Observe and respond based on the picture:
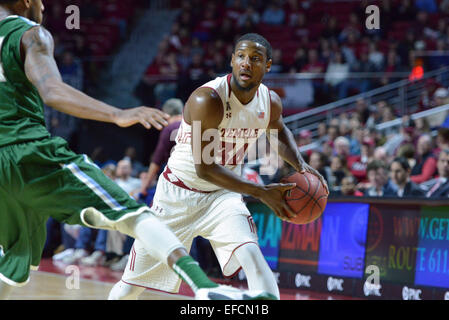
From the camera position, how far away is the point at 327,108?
12078 mm

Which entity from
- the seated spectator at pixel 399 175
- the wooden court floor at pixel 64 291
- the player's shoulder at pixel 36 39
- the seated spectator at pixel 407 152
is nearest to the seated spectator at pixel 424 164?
the seated spectator at pixel 407 152

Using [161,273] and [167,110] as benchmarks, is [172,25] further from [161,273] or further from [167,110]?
[161,273]

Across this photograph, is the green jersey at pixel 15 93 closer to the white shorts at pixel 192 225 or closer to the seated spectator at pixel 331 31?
the white shorts at pixel 192 225

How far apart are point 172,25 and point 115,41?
1621 mm

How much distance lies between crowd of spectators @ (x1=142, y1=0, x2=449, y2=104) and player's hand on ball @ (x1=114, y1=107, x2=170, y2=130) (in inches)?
372

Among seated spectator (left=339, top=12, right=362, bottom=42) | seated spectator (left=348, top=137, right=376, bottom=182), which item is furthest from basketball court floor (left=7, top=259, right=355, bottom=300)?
seated spectator (left=339, top=12, right=362, bottom=42)

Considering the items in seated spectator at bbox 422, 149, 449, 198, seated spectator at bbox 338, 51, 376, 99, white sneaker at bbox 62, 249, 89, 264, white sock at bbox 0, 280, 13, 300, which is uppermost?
seated spectator at bbox 338, 51, 376, 99

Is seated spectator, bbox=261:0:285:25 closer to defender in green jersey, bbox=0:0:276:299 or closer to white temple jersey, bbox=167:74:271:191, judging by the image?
white temple jersey, bbox=167:74:271:191

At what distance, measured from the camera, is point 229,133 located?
3.97 m

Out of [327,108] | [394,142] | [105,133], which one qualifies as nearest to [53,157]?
[394,142]

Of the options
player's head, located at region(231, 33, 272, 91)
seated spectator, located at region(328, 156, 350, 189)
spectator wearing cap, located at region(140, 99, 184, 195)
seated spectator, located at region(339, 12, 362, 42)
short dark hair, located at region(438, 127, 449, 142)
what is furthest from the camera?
seated spectator, located at region(339, 12, 362, 42)

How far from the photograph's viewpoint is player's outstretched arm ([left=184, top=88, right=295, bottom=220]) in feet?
11.8

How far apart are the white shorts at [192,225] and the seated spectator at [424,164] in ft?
15.2

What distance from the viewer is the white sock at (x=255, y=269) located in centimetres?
364
